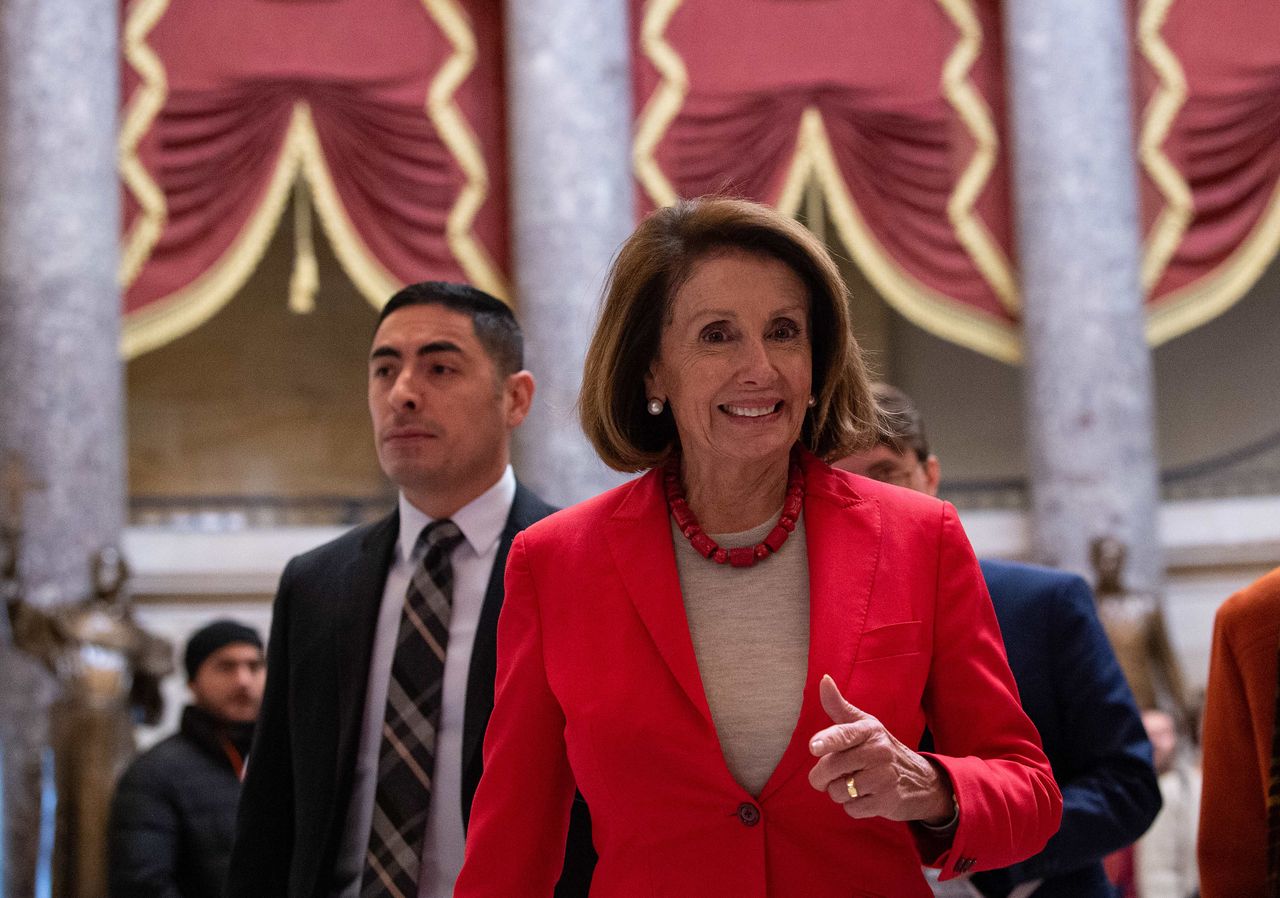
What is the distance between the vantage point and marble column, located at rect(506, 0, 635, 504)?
7.62 meters

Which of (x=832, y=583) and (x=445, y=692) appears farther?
(x=445, y=692)

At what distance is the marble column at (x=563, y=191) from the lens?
7.62 meters

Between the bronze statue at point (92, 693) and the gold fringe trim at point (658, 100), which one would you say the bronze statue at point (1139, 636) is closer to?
the gold fringe trim at point (658, 100)

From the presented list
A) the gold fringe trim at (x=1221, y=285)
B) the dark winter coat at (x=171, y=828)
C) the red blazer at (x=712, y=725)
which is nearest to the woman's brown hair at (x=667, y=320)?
the red blazer at (x=712, y=725)

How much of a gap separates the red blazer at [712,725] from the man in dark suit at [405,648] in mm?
385

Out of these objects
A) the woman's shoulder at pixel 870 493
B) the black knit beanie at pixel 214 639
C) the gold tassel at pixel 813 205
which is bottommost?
the black knit beanie at pixel 214 639

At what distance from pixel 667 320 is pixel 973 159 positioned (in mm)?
6782

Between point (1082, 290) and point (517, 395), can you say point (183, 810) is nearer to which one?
point (517, 395)

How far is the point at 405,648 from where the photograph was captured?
7.68ft

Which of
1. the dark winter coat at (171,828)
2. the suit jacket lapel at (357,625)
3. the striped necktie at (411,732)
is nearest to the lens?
the striped necktie at (411,732)

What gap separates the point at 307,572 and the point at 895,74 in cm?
629

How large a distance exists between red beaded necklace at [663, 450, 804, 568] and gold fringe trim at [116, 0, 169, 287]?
6.43 meters

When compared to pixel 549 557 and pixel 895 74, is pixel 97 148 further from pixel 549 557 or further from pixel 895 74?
pixel 549 557

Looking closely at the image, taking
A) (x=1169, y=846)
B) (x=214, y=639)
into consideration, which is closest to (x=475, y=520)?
(x=214, y=639)
